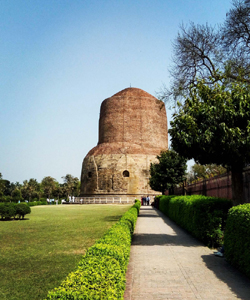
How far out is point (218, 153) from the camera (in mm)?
7477

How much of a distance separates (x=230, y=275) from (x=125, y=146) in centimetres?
3963

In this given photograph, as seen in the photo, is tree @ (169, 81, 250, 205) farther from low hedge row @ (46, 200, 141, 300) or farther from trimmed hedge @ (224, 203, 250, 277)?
low hedge row @ (46, 200, 141, 300)

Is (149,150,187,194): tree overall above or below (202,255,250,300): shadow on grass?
above

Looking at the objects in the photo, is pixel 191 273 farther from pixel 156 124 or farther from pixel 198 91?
pixel 156 124

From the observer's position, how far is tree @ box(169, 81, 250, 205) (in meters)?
7.11

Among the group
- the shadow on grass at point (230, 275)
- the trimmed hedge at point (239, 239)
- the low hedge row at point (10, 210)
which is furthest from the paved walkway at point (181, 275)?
the low hedge row at point (10, 210)

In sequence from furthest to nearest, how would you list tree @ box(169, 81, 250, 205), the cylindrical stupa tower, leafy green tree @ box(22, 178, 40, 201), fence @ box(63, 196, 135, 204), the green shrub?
leafy green tree @ box(22, 178, 40, 201) → the cylindrical stupa tower → fence @ box(63, 196, 135, 204) → the green shrub → tree @ box(169, 81, 250, 205)

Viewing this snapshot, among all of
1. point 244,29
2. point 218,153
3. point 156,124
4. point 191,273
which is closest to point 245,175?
point 218,153

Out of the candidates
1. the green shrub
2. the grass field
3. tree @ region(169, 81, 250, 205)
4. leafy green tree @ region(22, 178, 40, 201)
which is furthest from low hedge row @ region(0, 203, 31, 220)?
leafy green tree @ region(22, 178, 40, 201)

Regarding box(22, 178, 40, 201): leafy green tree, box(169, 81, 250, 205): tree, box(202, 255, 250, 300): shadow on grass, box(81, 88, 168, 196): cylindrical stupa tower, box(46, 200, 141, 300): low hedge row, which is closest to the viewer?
box(46, 200, 141, 300): low hedge row

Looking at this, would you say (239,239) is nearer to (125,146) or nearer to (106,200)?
(106,200)

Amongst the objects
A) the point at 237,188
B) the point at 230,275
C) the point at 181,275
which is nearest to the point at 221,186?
the point at 237,188

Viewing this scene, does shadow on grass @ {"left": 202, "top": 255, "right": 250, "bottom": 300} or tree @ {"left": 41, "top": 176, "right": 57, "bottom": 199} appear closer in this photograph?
shadow on grass @ {"left": 202, "top": 255, "right": 250, "bottom": 300}

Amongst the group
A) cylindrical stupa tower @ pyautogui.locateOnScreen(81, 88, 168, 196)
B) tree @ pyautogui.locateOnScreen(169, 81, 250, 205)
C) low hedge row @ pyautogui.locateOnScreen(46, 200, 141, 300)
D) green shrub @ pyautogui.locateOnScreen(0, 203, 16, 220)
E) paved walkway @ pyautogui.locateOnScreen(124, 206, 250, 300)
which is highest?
cylindrical stupa tower @ pyautogui.locateOnScreen(81, 88, 168, 196)
